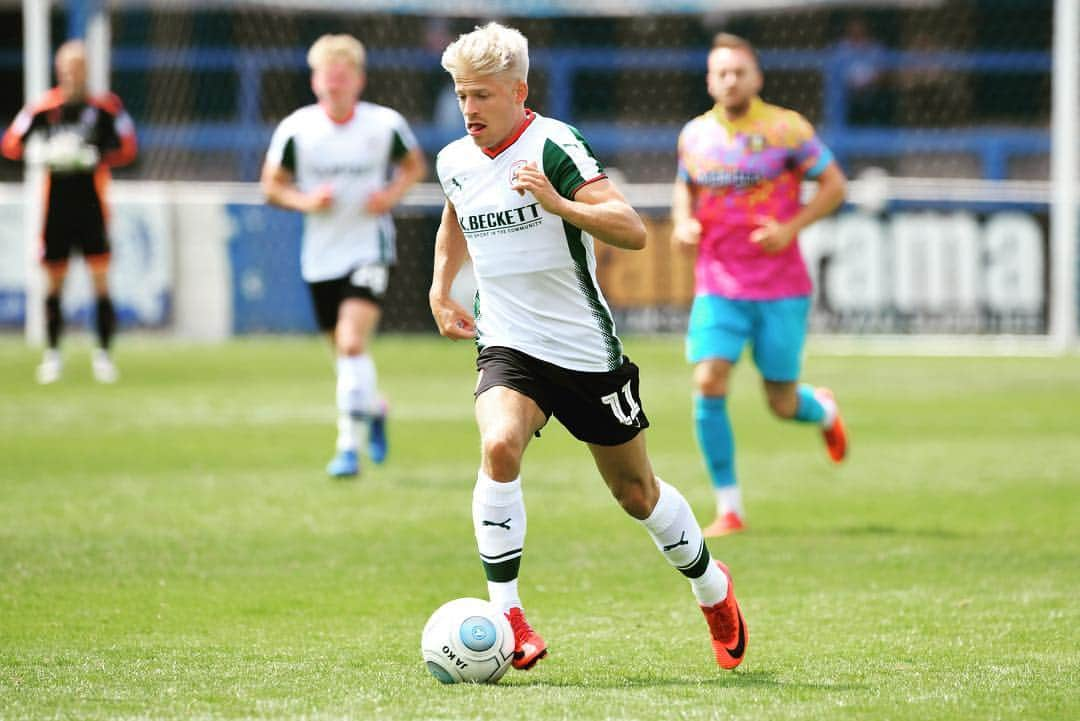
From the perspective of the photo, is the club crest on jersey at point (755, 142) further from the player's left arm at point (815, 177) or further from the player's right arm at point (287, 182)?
the player's right arm at point (287, 182)

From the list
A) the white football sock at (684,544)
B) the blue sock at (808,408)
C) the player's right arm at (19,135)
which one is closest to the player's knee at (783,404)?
the blue sock at (808,408)

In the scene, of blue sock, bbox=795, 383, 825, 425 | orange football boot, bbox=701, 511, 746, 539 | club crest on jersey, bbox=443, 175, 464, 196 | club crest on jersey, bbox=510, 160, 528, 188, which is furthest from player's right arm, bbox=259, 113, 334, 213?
club crest on jersey, bbox=510, 160, 528, 188

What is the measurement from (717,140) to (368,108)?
2742 mm

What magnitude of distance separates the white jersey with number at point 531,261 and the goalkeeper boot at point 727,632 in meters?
0.81

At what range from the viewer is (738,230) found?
8.32 metres

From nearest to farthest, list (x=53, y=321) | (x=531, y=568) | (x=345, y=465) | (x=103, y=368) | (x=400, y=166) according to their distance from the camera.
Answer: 1. (x=531, y=568)
2. (x=345, y=465)
3. (x=400, y=166)
4. (x=53, y=321)
5. (x=103, y=368)

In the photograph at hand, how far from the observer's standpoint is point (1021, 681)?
495 centimetres

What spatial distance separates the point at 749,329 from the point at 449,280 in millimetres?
3076

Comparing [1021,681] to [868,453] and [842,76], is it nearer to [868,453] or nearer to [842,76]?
[868,453]

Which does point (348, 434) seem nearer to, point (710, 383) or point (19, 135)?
point (710, 383)

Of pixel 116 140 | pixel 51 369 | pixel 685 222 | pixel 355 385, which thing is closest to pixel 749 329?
pixel 685 222

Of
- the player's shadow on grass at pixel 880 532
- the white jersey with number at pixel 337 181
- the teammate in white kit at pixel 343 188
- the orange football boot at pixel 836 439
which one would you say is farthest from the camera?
the white jersey with number at pixel 337 181

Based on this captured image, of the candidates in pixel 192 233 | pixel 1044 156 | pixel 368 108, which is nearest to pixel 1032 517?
pixel 368 108

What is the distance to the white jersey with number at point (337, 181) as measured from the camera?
10.1 m
